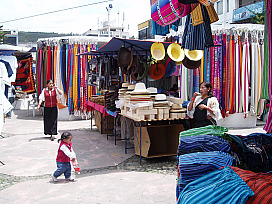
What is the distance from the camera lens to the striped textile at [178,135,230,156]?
211cm

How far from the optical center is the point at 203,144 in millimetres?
2131

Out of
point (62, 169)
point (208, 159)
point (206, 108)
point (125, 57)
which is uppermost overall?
point (125, 57)

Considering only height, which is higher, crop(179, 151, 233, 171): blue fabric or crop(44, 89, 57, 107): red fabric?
crop(44, 89, 57, 107): red fabric

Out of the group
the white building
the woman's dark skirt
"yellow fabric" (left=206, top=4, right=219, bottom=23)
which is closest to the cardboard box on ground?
"yellow fabric" (left=206, top=4, right=219, bottom=23)

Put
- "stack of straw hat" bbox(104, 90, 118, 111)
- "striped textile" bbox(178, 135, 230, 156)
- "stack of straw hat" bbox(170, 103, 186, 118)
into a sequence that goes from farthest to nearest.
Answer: "stack of straw hat" bbox(104, 90, 118, 111), "stack of straw hat" bbox(170, 103, 186, 118), "striped textile" bbox(178, 135, 230, 156)

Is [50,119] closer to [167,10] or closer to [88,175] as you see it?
[88,175]

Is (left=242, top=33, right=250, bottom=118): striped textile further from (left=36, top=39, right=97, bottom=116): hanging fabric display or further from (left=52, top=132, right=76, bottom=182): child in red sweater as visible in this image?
(left=52, top=132, right=76, bottom=182): child in red sweater

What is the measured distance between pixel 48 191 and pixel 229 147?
2809mm

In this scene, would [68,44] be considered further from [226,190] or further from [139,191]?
[226,190]

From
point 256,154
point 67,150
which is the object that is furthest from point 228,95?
point 256,154

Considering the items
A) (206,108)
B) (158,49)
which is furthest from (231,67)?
(206,108)

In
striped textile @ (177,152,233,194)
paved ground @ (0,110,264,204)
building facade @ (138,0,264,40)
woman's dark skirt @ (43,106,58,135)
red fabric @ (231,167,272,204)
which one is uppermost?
building facade @ (138,0,264,40)

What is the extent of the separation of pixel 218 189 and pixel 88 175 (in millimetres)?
3387

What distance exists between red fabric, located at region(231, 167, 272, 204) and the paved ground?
2.05 metres
